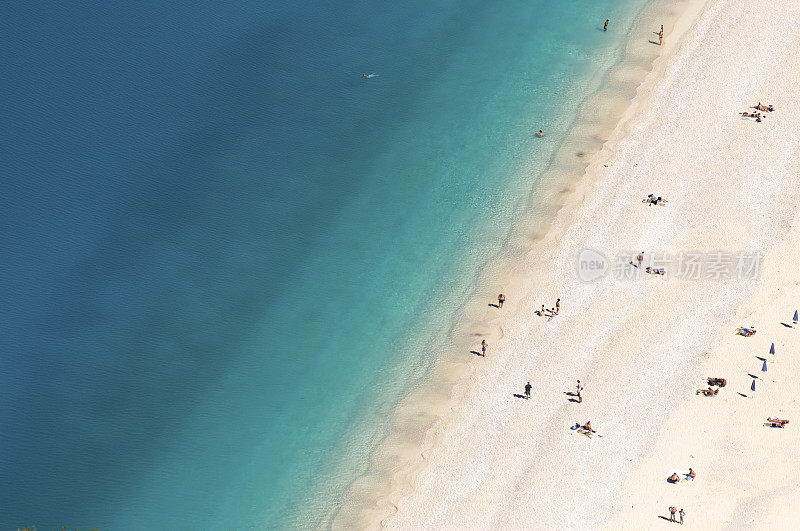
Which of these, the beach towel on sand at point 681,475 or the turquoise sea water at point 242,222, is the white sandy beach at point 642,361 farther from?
the turquoise sea water at point 242,222

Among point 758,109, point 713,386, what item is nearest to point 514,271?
point 713,386

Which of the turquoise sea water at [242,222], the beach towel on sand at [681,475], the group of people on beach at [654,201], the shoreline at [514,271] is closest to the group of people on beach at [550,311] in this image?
the shoreline at [514,271]

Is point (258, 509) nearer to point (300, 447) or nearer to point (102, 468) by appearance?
point (300, 447)

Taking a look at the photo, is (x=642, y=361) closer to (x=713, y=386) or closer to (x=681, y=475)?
(x=713, y=386)

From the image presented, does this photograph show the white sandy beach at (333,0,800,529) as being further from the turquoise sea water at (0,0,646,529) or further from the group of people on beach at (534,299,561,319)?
the turquoise sea water at (0,0,646,529)
